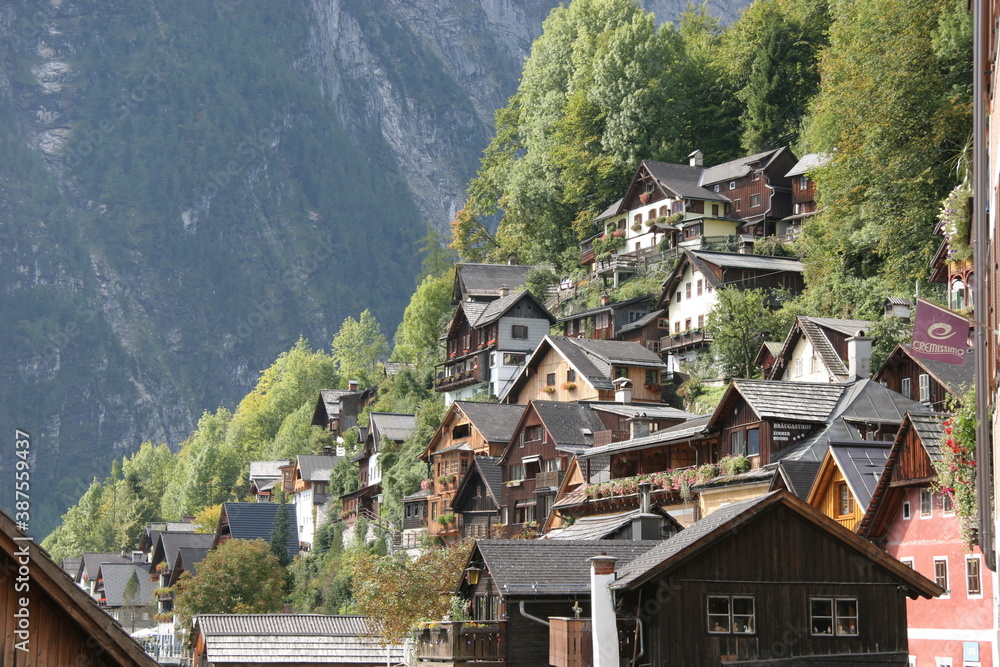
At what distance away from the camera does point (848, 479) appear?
3566 centimetres

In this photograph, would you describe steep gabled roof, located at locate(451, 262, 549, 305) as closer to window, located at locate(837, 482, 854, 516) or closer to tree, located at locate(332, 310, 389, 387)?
tree, located at locate(332, 310, 389, 387)

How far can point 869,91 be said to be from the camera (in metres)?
59.6

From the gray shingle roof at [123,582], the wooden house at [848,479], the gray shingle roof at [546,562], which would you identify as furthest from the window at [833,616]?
the gray shingle roof at [123,582]

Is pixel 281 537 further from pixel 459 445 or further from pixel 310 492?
pixel 459 445

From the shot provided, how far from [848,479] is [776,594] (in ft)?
26.7

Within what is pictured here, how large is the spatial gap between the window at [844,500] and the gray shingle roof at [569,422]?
77.5 ft

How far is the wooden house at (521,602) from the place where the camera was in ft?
107

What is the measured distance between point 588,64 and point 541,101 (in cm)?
769

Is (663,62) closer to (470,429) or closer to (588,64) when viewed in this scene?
(588,64)

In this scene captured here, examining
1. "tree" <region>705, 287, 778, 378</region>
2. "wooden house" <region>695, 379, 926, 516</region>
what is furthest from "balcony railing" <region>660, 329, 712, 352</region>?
"wooden house" <region>695, 379, 926, 516</region>

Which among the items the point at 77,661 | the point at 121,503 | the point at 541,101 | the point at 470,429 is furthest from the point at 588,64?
the point at 77,661

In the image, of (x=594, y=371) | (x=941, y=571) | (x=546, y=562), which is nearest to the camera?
(x=941, y=571)

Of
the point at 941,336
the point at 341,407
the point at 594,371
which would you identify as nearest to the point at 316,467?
the point at 341,407

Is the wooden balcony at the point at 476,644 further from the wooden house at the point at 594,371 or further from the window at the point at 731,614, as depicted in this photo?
the wooden house at the point at 594,371
